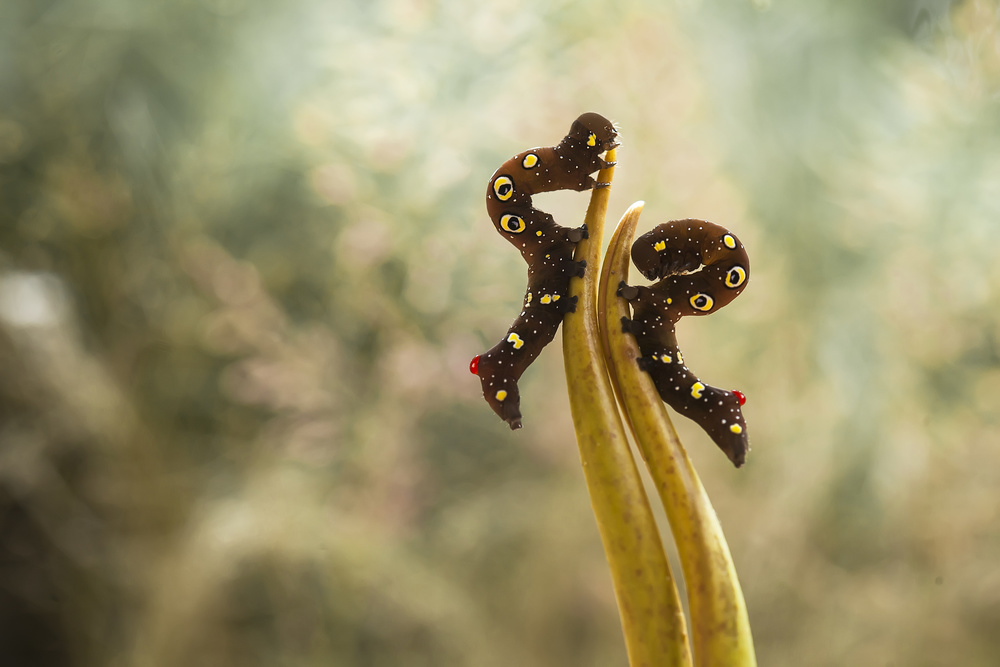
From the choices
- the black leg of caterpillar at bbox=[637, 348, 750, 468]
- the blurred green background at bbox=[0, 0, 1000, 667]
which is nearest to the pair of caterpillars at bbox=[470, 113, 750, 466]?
the black leg of caterpillar at bbox=[637, 348, 750, 468]

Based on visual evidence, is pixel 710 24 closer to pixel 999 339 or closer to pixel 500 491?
pixel 999 339

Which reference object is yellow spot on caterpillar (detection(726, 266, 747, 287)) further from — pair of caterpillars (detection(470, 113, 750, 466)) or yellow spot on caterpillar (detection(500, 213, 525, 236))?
yellow spot on caterpillar (detection(500, 213, 525, 236))

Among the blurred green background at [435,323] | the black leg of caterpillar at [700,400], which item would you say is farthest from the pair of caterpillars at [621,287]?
the blurred green background at [435,323]

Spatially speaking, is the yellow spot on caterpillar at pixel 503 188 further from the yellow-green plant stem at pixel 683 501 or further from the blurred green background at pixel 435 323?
the blurred green background at pixel 435 323

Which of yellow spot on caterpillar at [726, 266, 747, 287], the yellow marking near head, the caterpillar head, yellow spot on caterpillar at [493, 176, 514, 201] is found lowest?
yellow spot on caterpillar at [726, 266, 747, 287]

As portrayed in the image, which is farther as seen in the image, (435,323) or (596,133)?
(435,323)

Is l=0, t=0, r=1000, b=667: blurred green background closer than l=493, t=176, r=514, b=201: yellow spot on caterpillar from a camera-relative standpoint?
No

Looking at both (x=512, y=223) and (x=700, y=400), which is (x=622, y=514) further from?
(x=512, y=223)

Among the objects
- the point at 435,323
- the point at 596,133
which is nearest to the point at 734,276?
the point at 596,133
